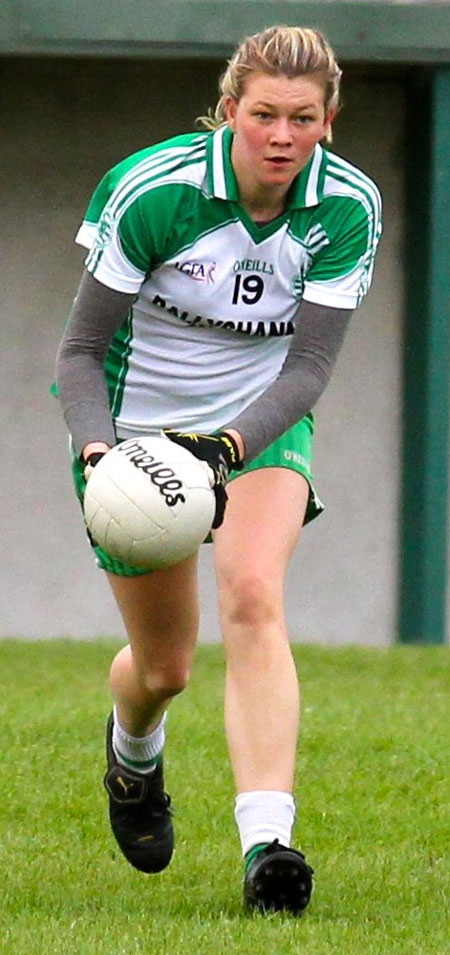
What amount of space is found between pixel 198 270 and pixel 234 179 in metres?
0.23

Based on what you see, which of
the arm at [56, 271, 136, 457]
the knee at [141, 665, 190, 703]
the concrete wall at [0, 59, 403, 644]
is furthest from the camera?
the concrete wall at [0, 59, 403, 644]

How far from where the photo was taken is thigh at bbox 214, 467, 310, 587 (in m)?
4.83

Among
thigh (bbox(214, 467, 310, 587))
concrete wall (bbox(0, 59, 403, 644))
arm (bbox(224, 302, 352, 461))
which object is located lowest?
concrete wall (bbox(0, 59, 403, 644))

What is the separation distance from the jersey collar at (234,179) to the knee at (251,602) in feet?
2.91

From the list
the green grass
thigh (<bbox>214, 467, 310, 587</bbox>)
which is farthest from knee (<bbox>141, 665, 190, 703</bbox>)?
the green grass

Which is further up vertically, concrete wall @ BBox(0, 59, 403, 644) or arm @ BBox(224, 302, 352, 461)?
arm @ BBox(224, 302, 352, 461)

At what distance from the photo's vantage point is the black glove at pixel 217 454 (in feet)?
15.0

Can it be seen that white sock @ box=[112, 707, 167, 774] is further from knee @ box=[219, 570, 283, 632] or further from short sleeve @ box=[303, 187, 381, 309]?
short sleeve @ box=[303, 187, 381, 309]

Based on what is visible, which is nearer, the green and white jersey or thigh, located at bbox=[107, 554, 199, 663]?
the green and white jersey

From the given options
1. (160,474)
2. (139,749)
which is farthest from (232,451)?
(139,749)

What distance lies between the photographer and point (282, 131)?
458 centimetres

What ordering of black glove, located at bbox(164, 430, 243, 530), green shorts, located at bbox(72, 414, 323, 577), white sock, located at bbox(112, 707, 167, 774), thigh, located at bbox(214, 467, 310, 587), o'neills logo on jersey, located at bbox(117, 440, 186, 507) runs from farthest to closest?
white sock, located at bbox(112, 707, 167, 774), green shorts, located at bbox(72, 414, 323, 577), thigh, located at bbox(214, 467, 310, 587), black glove, located at bbox(164, 430, 243, 530), o'neills logo on jersey, located at bbox(117, 440, 186, 507)

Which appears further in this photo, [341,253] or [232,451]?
Result: [341,253]

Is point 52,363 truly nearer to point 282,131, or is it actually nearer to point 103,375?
point 103,375
